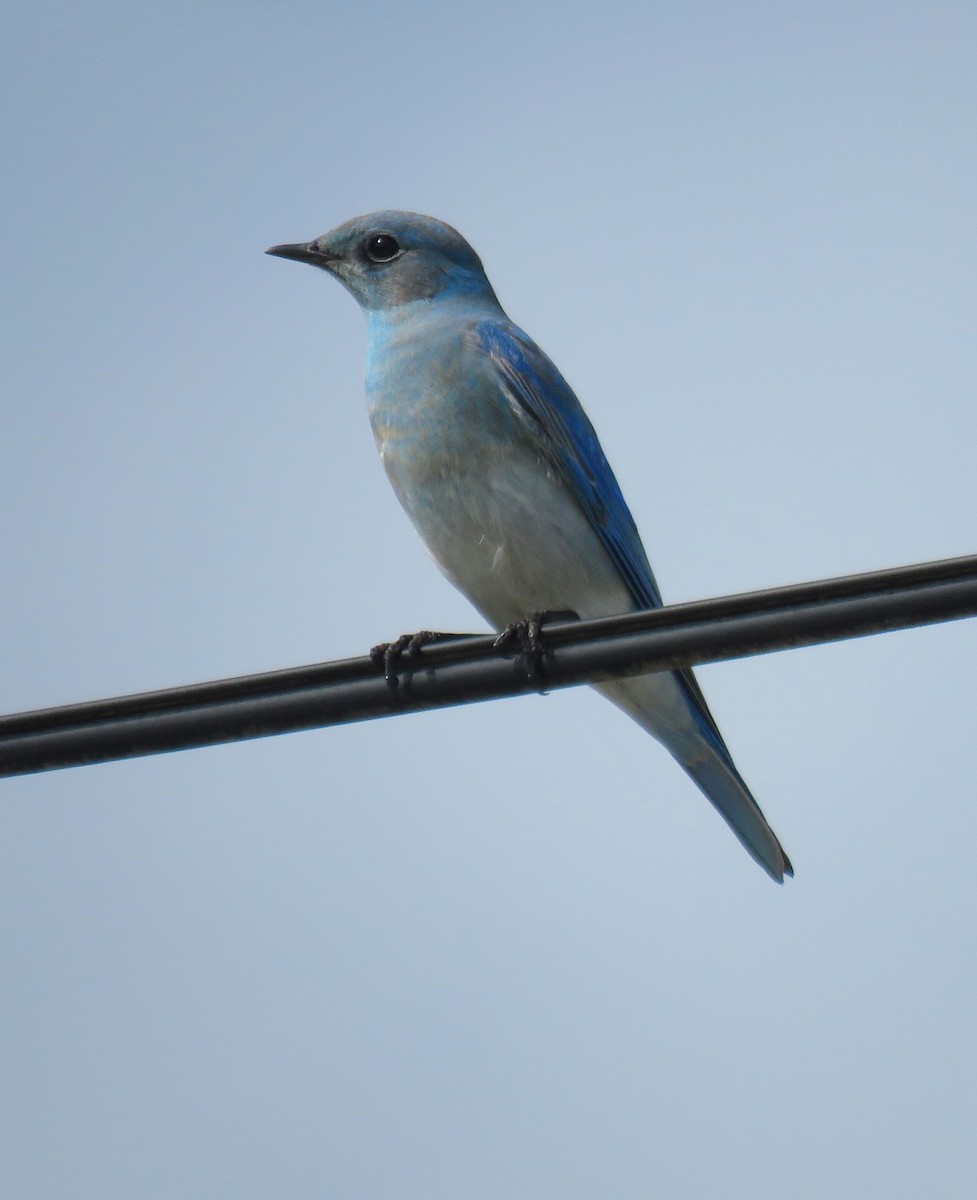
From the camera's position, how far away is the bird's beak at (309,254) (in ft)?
30.7

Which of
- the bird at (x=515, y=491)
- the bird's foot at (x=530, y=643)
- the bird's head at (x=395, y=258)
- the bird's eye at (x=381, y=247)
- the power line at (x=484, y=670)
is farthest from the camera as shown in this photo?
the bird's eye at (x=381, y=247)

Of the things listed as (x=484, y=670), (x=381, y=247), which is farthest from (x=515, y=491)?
(x=484, y=670)

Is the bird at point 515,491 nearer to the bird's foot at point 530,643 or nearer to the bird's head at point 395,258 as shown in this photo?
the bird's head at point 395,258

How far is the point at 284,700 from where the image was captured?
15.1 feet

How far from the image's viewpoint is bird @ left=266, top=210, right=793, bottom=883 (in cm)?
753

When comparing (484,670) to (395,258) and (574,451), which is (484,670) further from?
(395,258)

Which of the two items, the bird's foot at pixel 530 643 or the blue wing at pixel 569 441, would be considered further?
the blue wing at pixel 569 441

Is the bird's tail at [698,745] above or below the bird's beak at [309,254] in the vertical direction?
below

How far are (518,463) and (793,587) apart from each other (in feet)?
11.5

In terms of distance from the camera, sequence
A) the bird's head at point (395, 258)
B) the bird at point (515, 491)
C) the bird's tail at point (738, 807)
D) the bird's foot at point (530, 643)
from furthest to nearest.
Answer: the bird's head at point (395, 258) → the bird's tail at point (738, 807) → the bird at point (515, 491) → the bird's foot at point (530, 643)

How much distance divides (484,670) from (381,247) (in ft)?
16.3

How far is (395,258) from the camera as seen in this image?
9.11m

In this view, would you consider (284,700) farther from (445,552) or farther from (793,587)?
(445,552)

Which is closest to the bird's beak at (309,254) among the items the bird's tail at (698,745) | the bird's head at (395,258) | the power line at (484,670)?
the bird's head at (395,258)
